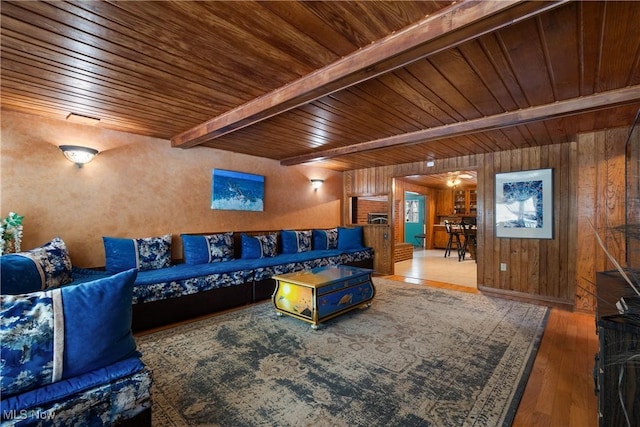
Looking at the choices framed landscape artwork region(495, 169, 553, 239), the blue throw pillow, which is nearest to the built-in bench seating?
the blue throw pillow

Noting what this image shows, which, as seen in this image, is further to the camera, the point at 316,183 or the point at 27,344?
the point at 316,183

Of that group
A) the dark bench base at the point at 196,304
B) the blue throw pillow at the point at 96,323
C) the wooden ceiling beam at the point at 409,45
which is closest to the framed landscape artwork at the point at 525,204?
the wooden ceiling beam at the point at 409,45

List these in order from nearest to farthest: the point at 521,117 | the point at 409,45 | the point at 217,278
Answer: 1. the point at 409,45
2. the point at 521,117
3. the point at 217,278

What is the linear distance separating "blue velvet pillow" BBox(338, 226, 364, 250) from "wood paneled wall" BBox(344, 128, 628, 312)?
1.67m

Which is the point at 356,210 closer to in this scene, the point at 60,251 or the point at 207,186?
the point at 207,186

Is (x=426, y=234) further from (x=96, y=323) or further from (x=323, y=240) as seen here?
(x=96, y=323)

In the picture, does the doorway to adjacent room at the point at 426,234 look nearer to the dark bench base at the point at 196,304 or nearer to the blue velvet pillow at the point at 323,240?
the blue velvet pillow at the point at 323,240

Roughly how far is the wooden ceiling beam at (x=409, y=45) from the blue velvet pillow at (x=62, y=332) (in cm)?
169

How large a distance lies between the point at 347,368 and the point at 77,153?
11.6 ft

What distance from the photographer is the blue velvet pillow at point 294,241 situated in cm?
511

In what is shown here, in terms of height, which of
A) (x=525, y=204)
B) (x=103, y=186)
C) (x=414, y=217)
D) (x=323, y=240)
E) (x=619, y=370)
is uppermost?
(x=103, y=186)

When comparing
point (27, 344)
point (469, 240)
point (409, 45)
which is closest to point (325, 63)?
point (409, 45)

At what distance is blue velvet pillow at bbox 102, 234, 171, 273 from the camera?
3.25 metres

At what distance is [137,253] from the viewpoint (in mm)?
3373
